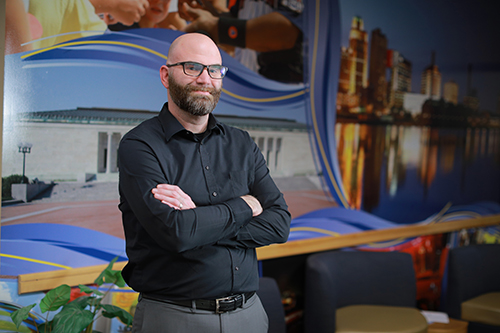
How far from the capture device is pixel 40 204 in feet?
7.49

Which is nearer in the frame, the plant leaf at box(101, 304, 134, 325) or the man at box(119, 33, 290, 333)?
the man at box(119, 33, 290, 333)

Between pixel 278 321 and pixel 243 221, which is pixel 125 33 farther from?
pixel 278 321

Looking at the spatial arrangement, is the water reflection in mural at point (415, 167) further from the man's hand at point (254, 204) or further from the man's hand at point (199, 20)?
the man's hand at point (254, 204)

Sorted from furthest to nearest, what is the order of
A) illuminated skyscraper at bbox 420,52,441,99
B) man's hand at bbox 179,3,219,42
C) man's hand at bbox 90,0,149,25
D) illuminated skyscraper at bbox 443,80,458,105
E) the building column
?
1. illuminated skyscraper at bbox 443,80,458,105
2. illuminated skyscraper at bbox 420,52,441,99
3. man's hand at bbox 179,3,219,42
4. the building column
5. man's hand at bbox 90,0,149,25

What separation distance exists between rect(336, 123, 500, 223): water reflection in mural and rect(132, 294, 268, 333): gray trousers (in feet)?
6.97

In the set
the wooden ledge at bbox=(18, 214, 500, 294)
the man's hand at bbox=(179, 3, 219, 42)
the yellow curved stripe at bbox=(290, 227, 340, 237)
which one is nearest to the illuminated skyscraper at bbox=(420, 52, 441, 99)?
the wooden ledge at bbox=(18, 214, 500, 294)

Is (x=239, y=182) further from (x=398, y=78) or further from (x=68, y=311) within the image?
(x=398, y=78)

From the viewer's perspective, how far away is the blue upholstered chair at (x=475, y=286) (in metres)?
3.46

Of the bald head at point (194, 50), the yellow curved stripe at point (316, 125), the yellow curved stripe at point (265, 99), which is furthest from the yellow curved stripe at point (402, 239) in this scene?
the bald head at point (194, 50)

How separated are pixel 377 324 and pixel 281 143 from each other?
56.0 inches

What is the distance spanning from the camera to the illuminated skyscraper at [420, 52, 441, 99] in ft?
13.5

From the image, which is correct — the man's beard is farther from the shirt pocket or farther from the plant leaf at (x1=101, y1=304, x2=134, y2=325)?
the plant leaf at (x1=101, y1=304, x2=134, y2=325)

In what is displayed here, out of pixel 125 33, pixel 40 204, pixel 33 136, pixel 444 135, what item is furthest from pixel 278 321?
pixel 444 135

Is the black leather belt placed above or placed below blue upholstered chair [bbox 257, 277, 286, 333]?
above
